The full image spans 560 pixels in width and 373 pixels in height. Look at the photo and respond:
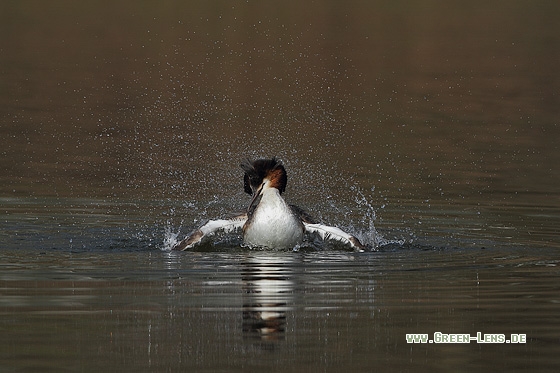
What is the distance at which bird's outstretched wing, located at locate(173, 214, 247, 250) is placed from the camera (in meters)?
16.1

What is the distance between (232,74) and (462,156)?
636 inches

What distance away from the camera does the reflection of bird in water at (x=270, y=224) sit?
1611 cm

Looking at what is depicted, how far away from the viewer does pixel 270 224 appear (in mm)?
16094

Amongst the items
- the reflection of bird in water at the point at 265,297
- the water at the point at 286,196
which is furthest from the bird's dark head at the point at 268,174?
the reflection of bird in water at the point at 265,297

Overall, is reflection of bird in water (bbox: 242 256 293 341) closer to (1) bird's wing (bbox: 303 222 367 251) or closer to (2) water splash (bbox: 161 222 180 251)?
(1) bird's wing (bbox: 303 222 367 251)

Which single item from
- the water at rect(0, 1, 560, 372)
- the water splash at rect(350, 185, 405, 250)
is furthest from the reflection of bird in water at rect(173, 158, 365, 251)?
the water splash at rect(350, 185, 405, 250)

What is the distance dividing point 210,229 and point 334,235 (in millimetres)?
1462

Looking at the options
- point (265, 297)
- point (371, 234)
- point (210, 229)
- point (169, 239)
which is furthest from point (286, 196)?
point (265, 297)

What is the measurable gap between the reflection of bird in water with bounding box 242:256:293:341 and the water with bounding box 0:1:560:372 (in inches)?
1.5

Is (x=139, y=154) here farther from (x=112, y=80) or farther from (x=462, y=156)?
(x=112, y=80)

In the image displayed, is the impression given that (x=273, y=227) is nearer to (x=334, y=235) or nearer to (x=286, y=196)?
(x=334, y=235)

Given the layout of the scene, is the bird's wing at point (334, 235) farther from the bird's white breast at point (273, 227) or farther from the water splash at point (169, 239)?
the water splash at point (169, 239)

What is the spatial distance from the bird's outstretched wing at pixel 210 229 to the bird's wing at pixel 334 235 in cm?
80

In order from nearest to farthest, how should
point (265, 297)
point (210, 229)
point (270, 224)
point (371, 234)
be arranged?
point (265, 297)
point (270, 224)
point (210, 229)
point (371, 234)
